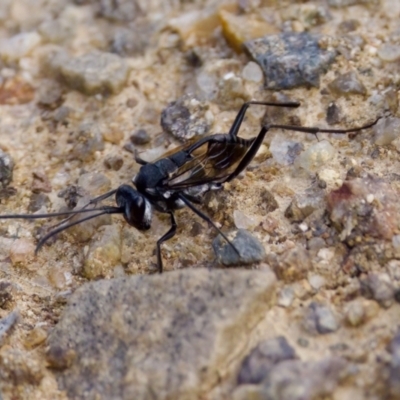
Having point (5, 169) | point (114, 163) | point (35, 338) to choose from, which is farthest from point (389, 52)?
point (35, 338)

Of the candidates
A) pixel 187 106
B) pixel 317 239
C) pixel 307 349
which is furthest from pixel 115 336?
pixel 187 106

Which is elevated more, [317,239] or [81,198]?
[317,239]

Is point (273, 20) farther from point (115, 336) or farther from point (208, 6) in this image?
point (115, 336)

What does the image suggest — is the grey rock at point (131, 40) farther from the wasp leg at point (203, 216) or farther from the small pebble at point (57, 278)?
the small pebble at point (57, 278)

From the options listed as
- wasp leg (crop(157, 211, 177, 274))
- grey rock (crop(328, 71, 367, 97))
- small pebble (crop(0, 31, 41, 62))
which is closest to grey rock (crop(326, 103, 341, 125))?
grey rock (crop(328, 71, 367, 97))

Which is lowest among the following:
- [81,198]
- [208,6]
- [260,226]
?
[81,198]

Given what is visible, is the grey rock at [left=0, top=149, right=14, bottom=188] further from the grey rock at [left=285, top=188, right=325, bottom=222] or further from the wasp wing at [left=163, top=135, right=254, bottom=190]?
the grey rock at [left=285, top=188, right=325, bottom=222]
